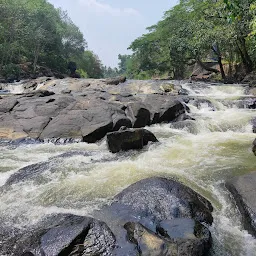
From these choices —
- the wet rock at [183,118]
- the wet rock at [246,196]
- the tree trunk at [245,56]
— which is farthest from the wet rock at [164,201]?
the tree trunk at [245,56]

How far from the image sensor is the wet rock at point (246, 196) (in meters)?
4.02

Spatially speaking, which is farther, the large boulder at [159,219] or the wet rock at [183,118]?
the wet rock at [183,118]

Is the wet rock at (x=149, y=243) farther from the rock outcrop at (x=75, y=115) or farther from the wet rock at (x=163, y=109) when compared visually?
the wet rock at (x=163, y=109)

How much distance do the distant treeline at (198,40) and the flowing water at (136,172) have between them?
6.78 m

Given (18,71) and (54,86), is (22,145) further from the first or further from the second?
(18,71)

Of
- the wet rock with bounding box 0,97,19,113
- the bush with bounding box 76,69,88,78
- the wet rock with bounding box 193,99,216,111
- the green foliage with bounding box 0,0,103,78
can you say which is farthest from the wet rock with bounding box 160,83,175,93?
the bush with bounding box 76,69,88,78

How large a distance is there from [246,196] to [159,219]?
5.14 feet

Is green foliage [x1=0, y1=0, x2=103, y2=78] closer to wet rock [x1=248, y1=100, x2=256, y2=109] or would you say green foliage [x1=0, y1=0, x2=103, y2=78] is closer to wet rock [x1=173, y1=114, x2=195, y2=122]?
wet rock [x1=173, y1=114, x2=195, y2=122]

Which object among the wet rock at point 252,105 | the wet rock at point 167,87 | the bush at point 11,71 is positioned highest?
the bush at point 11,71

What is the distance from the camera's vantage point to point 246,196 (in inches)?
177

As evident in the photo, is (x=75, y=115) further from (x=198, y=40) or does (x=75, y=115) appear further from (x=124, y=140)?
(x=198, y=40)

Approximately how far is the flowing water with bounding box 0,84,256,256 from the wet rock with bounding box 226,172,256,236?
0.11m

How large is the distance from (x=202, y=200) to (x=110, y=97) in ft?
30.9

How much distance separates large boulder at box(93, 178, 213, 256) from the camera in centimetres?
321
